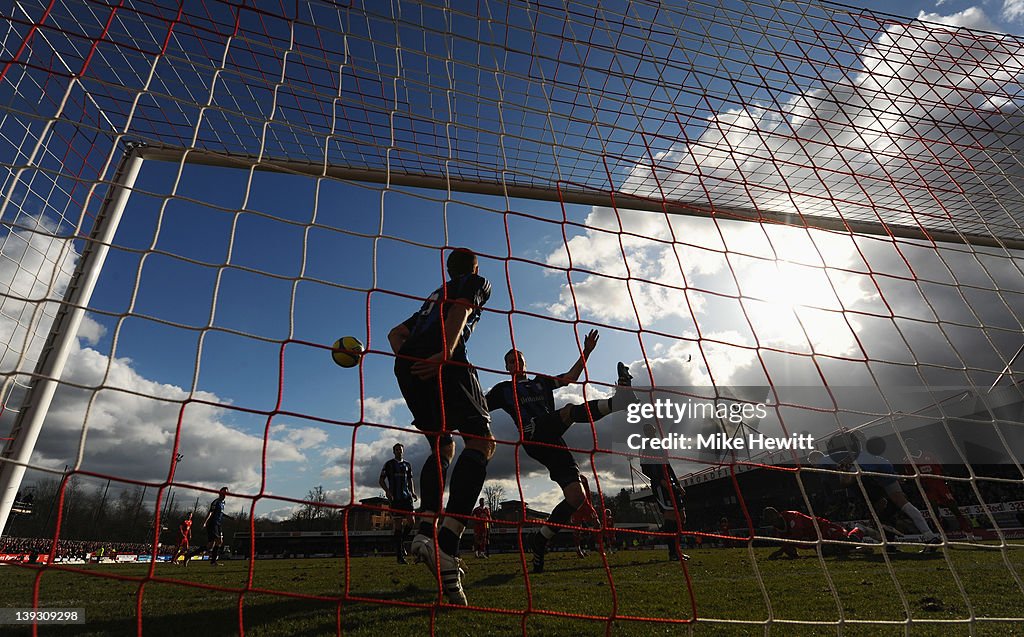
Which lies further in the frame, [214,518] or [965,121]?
[214,518]

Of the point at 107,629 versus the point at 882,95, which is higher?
the point at 882,95

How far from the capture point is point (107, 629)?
2.04m

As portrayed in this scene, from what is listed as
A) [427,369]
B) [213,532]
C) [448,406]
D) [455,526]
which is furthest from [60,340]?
[213,532]

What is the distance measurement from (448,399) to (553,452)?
5.06ft

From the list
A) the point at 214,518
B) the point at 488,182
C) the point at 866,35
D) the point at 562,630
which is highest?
the point at 866,35

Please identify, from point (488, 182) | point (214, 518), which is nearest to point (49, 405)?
point (488, 182)

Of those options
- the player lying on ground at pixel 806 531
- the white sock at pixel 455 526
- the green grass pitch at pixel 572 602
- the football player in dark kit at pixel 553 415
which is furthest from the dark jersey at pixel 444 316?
the player lying on ground at pixel 806 531

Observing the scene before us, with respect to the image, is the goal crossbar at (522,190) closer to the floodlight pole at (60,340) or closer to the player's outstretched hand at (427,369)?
→ the floodlight pole at (60,340)

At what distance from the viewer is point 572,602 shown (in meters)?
Answer: 2.63

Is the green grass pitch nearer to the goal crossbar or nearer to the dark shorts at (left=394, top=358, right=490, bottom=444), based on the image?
the dark shorts at (left=394, top=358, right=490, bottom=444)

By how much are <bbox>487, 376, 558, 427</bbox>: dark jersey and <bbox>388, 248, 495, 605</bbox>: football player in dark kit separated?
3.98 feet

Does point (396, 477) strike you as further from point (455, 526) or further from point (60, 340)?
point (455, 526)

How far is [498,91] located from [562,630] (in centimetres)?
361

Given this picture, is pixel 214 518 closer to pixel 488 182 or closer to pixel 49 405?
pixel 49 405
